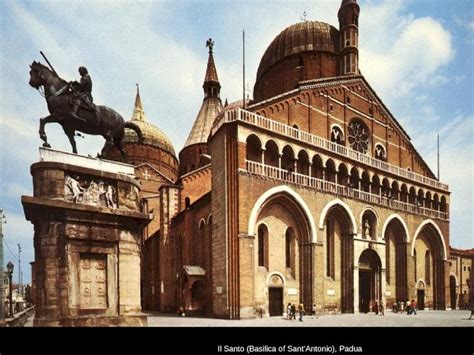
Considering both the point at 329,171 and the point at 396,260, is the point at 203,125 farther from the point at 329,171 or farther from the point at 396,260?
the point at 396,260

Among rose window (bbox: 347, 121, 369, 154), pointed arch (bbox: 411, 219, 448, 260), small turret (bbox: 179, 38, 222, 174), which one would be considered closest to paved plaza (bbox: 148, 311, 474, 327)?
pointed arch (bbox: 411, 219, 448, 260)

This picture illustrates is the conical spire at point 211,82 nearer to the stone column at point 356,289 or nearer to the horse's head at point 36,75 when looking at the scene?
the stone column at point 356,289

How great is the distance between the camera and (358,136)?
29391 millimetres

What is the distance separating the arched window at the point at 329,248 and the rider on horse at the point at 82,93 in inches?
678

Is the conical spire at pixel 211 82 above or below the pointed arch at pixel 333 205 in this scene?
above

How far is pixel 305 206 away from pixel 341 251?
4.94 meters

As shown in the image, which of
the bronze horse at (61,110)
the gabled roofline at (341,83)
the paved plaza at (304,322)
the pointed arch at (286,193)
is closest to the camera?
the bronze horse at (61,110)

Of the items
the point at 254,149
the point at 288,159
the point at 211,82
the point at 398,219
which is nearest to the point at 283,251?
the point at 288,159

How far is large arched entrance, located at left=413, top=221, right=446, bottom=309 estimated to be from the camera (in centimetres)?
3131

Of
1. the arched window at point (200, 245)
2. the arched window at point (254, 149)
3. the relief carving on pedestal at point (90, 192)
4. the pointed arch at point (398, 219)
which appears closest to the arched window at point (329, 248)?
the pointed arch at point (398, 219)

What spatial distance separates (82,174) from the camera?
11.4 meters

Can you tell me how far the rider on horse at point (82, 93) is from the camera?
1157 cm
